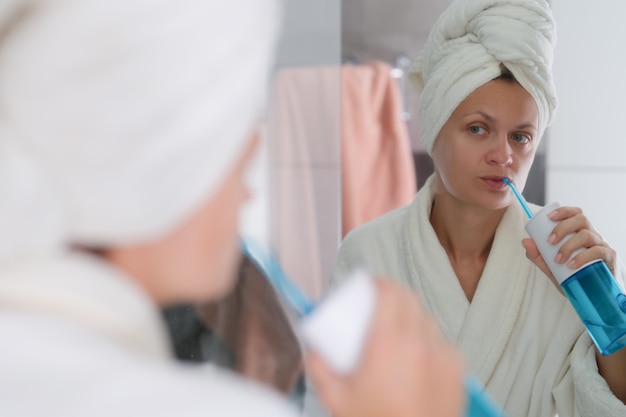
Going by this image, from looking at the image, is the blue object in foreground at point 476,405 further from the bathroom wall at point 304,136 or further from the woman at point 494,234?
the woman at point 494,234

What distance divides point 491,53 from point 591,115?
427mm

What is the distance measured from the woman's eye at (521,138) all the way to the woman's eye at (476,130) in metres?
0.03

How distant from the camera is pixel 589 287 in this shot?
→ 71cm

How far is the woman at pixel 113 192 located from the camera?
12.5 inches

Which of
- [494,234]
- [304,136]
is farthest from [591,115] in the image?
[304,136]

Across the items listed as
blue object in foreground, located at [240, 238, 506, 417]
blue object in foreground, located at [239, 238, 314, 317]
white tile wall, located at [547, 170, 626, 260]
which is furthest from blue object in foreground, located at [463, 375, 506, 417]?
white tile wall, located at [547, 170, 626, 260]

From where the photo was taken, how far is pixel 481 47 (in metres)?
0.74

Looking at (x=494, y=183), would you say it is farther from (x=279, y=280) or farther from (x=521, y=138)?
(x=279, y=280)

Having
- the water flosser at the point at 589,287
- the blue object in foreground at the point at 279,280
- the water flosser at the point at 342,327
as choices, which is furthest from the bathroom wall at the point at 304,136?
the water flosser at the point at 589,287

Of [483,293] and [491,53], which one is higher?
[491,53]

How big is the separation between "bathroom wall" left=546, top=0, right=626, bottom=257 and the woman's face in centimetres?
37

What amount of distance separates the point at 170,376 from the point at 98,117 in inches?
4.3

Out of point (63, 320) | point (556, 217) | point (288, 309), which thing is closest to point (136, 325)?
point (63, 320)

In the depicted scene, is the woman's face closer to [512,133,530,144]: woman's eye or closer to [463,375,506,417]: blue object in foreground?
[512,133,530,144]: woman's eye
